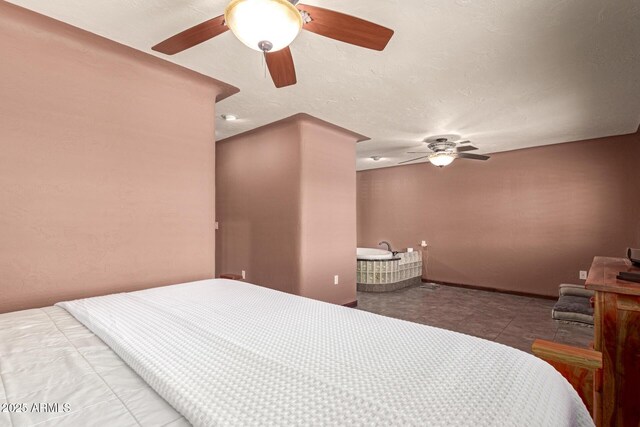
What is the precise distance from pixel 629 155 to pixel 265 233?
5010mm

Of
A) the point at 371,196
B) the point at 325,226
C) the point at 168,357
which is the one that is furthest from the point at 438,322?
the point at 371,196

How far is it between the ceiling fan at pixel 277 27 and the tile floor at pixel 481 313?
2974 mm

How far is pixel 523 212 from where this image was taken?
486 cm

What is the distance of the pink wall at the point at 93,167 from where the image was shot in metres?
1.72

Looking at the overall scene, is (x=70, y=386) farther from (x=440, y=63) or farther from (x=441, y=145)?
(x=441, y=145)

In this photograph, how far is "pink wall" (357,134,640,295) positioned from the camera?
4.15 metres

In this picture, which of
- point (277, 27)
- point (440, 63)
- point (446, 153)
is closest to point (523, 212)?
point (446, 153)

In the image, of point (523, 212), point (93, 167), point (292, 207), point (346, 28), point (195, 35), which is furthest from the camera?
point (523, 212)

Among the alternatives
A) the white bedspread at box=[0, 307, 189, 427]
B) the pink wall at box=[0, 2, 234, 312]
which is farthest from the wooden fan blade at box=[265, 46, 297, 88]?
the white bedspread at box=[0, 307, 189, 427]

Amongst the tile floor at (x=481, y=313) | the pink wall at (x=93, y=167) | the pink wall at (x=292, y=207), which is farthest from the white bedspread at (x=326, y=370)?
the tile floor at (x=481, y=313)

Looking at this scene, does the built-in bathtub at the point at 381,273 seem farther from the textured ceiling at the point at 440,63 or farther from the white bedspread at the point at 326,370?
the white bedspread at the point at 326,370

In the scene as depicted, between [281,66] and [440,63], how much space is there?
4.26 ft

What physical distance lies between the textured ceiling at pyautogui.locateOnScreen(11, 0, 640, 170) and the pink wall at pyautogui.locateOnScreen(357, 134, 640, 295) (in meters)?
0.75

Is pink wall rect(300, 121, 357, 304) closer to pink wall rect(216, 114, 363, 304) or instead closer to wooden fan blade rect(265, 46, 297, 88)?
pink wall rect(216, 114, 363, 304)
